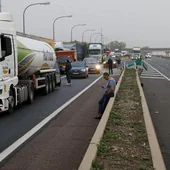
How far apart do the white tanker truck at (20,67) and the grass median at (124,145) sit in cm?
406

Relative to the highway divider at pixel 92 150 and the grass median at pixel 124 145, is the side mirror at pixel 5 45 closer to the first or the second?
the grass median at pixel 124 145

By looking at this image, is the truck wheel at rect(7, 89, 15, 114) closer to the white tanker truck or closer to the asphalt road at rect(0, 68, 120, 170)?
the white tanker truck

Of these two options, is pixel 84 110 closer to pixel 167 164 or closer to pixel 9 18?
pixel 9 18

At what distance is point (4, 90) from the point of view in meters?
A: 13.2

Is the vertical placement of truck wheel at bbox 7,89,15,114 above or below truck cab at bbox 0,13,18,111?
below

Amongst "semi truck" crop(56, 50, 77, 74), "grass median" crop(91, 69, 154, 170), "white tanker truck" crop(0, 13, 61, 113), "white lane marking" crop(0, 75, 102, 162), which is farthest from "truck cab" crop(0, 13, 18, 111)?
"semi truck" crop(56, 50, 77, 74)

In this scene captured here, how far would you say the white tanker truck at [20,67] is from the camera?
13.5m

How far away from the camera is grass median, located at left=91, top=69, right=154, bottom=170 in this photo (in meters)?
6.32

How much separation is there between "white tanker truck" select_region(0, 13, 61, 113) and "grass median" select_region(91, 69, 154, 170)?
4.06 metres

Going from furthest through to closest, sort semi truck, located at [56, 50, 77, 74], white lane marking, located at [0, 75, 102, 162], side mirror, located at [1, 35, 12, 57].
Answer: semi truck, located at [56, 50, 77, 74] → side mirror, located at [1, 35, 12, 57] → white lane marking, located at [0, 75, 102, 162]

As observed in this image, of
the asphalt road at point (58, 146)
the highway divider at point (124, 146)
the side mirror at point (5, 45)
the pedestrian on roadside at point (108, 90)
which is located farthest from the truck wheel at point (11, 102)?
the highway divider at point (124, 146)

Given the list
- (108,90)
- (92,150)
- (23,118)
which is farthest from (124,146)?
(23,118)

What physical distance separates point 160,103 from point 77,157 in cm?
961

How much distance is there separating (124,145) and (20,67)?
9697 mm
